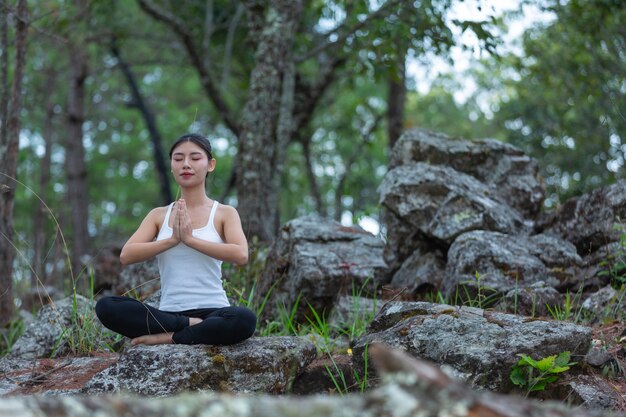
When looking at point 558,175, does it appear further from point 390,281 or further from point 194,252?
point 194,252

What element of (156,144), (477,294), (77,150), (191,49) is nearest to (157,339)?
(477,294)

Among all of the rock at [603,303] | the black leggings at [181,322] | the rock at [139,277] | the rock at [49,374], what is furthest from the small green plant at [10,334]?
the rock at [603,303]

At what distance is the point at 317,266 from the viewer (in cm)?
594

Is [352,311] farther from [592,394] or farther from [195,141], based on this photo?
[592,394]

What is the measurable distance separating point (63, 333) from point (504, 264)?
331 cm

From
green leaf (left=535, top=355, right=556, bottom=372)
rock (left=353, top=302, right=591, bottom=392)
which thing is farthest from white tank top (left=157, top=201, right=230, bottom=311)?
green leaf (left=535, top=355, right=556, bottom=372)

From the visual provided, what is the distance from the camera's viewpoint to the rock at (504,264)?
5309 mm

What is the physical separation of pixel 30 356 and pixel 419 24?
18.0ft

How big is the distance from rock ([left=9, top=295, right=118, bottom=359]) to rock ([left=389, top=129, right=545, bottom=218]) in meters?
3.55

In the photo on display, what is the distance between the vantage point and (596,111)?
14.7 metres

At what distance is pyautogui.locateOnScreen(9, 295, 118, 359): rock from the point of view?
4692 mm

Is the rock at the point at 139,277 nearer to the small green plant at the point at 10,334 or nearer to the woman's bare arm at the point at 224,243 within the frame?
the small green plant at the point at 10,334

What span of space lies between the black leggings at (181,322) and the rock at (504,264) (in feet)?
6.40

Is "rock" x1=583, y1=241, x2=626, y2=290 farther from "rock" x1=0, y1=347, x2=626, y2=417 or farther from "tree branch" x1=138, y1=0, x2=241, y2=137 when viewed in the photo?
"tree branch" x1=138, y1=0, x2=241, y2=137
